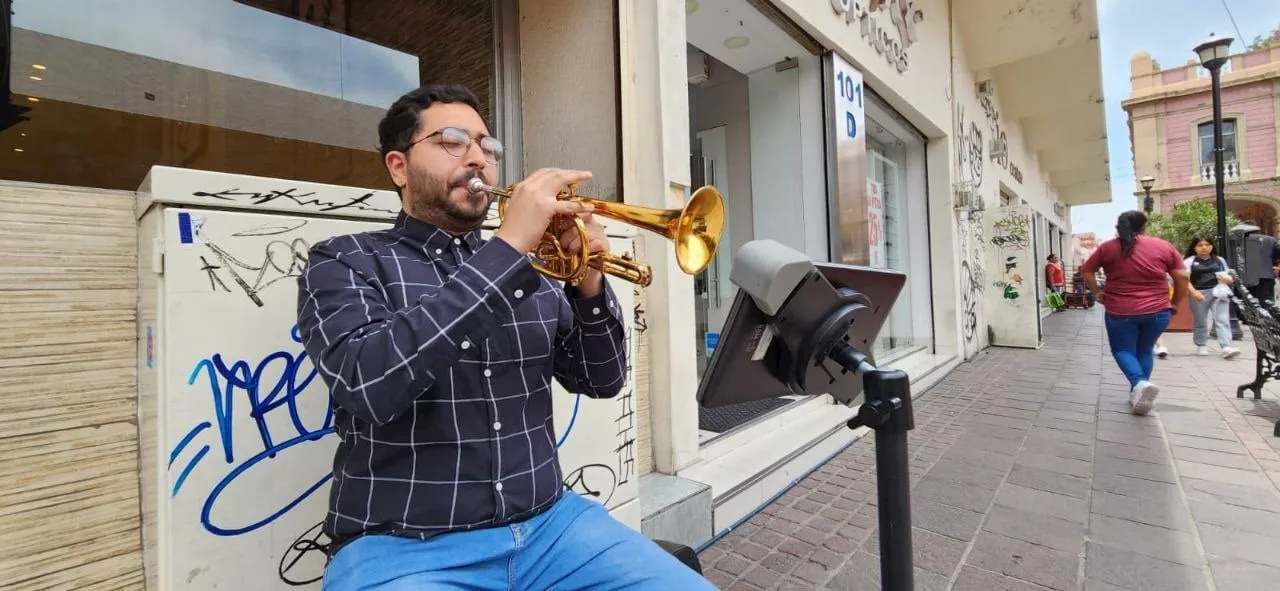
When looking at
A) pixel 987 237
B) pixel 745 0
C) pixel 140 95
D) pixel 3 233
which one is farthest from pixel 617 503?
pixel 987 237

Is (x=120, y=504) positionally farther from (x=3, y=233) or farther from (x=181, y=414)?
(x=3, y=233)

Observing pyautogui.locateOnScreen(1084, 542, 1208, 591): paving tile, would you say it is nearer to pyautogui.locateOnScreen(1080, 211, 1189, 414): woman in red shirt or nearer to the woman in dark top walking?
pyautogui.locateOnScreen(1080, 211, 1189, 414): woman in red shirt

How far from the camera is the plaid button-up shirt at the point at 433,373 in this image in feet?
3.66

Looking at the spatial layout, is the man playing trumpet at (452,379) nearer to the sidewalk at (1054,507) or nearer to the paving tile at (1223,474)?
the sidewalk at (1054,507)

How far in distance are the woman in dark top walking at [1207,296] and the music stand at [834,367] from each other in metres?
9.65

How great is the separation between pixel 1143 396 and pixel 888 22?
4.38 meters

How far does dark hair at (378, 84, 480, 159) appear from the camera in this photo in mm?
1479

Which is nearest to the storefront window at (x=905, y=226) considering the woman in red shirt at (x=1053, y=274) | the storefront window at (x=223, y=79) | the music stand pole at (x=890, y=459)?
the storefront window at (x=223, y=79)

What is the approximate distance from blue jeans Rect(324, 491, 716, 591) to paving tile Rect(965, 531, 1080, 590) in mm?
1959

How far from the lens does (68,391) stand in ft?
4.60

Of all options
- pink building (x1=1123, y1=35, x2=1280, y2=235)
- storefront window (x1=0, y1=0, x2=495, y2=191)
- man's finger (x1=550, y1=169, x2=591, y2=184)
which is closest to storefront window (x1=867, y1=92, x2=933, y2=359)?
storefront window (x1=0, y1=0, x2=495, y2=191)

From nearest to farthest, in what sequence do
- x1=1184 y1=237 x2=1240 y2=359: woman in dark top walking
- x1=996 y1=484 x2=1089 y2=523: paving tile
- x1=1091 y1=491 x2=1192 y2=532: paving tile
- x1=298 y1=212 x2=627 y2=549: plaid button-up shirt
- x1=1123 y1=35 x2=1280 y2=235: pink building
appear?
x1=298 y1=212 x2=627 y2=549: plaid button-up shirt, x1=1091 y1=491 x2=1192 y2=532: paving tile, x1=996 y1=484 x2=1089 y2=523: paving tile, x1=1184 y1=237 x2=1240 y2=359: woman in dark top walking, x1=1123 y1=35 x2=1280 y2=235: pink building

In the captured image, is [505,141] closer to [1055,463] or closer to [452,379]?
[452,379]

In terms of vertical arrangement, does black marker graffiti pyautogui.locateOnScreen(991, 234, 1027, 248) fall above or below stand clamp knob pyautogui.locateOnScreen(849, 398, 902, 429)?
above
